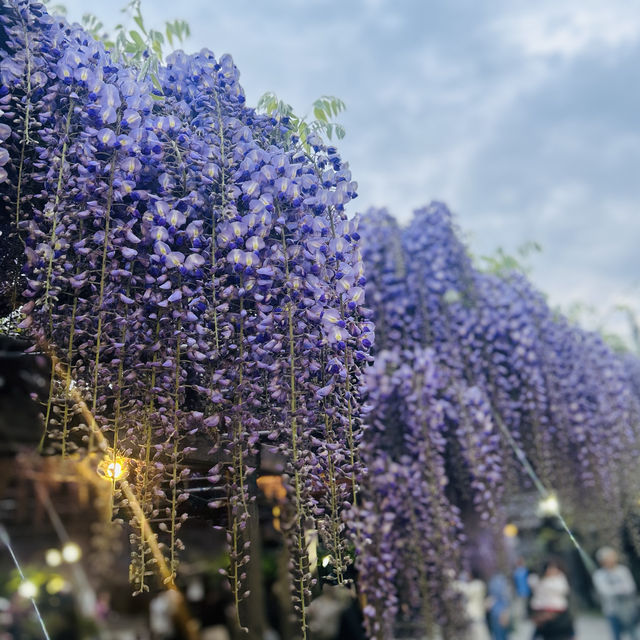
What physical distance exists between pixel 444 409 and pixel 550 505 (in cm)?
123

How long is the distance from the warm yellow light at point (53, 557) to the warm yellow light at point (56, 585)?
0.08 meters

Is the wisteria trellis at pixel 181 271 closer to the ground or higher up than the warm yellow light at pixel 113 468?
higher up

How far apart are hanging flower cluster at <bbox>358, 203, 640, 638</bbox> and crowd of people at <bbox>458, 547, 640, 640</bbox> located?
712 mm

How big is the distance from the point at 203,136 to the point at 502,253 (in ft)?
9.24

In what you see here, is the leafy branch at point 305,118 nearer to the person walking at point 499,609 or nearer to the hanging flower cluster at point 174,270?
the hanging flower cluster at point 174,270

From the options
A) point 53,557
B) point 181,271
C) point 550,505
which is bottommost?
point 550,505

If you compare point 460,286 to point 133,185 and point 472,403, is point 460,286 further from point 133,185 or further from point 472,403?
point 133,185

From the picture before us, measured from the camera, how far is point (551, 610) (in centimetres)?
414

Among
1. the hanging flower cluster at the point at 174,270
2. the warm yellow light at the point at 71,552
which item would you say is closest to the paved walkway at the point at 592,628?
the warm yellow light at the point at 71,552

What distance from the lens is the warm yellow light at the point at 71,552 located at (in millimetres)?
3049

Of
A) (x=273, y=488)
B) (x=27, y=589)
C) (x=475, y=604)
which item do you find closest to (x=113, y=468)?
(x=273, y=488)

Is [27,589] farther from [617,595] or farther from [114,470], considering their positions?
[617,595]

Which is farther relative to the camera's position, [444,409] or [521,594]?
[521,594]

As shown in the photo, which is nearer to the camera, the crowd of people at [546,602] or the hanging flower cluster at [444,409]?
the hanging flower cluster at [444,409]
